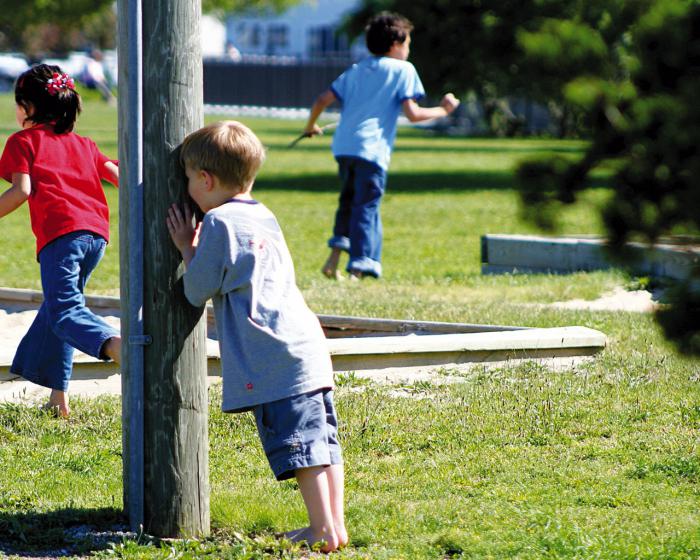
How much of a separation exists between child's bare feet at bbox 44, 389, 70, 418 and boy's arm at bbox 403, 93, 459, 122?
14.3 ft

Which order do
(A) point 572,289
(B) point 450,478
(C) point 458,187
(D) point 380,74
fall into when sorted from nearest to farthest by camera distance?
(B) point 450,478 < (A) point 572,289 < (D) point 380,74 < (C) point 458,187

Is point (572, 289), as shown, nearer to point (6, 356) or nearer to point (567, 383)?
point (567, 383)

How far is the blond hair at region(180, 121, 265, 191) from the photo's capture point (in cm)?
389

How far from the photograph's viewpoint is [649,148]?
2.54 m

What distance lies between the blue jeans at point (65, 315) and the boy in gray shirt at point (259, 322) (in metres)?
1.52

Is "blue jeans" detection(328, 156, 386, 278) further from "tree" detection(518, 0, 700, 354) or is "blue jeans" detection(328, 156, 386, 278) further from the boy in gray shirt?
"tree" detection(518, 0, 700, 354)

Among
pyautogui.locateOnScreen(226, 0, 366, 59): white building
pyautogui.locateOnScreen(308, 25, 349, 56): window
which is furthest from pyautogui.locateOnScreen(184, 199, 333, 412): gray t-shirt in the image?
pyautogui.locateOnScreen(308, 25, 349, 56): window

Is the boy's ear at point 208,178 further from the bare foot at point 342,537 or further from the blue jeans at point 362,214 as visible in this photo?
the blue jeans at point 362,214

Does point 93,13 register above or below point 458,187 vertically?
above

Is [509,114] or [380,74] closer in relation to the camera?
[380,74]

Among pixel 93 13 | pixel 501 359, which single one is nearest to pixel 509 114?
pixel 93 13

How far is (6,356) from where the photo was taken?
20.0 ft

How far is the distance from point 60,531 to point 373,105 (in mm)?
6190

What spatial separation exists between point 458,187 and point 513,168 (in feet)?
61.1
